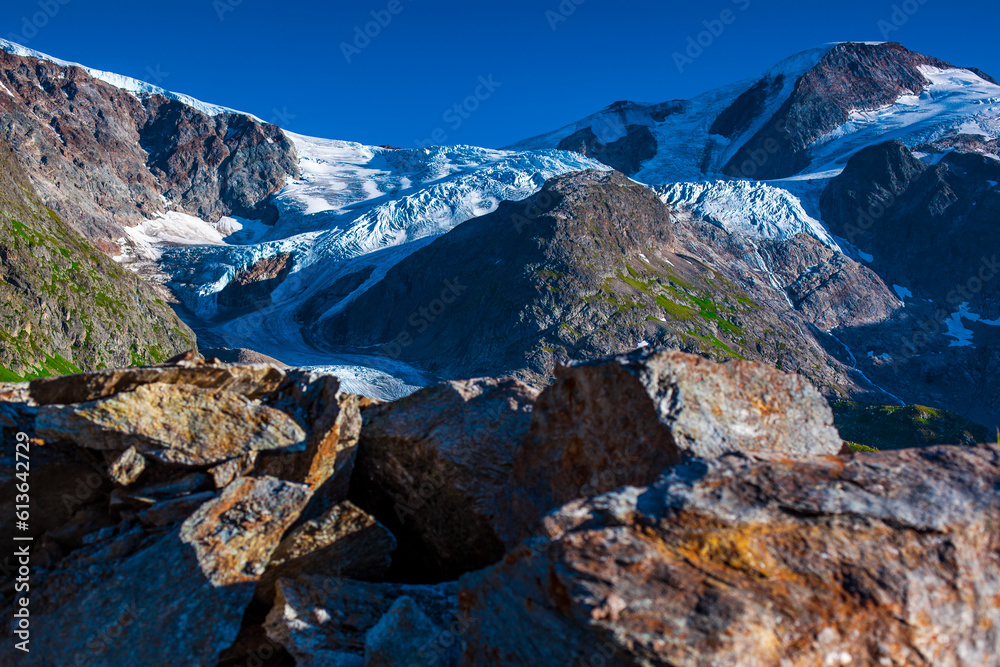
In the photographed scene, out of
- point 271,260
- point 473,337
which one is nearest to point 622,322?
point 473,337

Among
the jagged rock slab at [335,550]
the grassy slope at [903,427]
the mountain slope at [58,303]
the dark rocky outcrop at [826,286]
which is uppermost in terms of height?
the dark rocky outcrop at [826,286]

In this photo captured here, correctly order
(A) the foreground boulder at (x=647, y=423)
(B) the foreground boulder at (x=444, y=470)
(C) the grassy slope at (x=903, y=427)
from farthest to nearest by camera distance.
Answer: (C) the grassy slope at (x=903, y=427) → (B) the foreground boulder at (x=444, y=470) → (A) the foreground boulder at (x=647, y=423)

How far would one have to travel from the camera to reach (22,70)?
506 feet

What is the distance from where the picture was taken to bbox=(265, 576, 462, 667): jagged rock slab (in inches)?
246

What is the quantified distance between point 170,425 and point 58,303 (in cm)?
4089

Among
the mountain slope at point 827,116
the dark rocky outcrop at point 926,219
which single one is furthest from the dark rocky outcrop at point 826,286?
the mountain slope at point 827,116

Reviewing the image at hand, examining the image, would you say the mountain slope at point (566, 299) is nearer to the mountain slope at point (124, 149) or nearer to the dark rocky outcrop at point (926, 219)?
the dark rocky outcrop at point (926, 219)

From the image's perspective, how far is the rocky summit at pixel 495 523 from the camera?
4.83 m

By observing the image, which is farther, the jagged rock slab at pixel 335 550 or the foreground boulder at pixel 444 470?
the foreground boulder at pixel 444 470

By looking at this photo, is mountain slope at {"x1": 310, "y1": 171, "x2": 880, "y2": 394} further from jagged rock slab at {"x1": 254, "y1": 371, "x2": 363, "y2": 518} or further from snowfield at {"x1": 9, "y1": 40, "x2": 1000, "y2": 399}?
jagged rock slab at {"x1": 254, "y1": 371, "x2": 363, "y2": 518}

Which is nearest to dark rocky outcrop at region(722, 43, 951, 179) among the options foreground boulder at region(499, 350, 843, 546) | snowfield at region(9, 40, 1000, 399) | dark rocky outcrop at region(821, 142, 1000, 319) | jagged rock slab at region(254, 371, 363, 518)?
snowfield at region(9, 40, 1000, 399)

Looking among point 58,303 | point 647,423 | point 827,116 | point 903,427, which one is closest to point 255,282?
point 58,303

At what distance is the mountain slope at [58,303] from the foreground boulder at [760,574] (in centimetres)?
3673

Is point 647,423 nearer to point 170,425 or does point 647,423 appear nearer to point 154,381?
point 170,425
